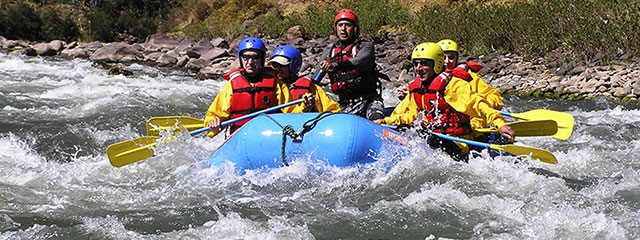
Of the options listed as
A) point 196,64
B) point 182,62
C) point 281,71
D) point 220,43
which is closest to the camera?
point 281,71

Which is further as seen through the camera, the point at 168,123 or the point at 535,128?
the point at 168,123

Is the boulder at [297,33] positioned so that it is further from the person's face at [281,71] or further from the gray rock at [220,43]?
the person's face at [281,71]

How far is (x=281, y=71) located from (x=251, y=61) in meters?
0.73

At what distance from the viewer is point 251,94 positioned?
6.14 metres

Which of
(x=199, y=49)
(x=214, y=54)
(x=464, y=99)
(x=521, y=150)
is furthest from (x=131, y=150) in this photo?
(x=199, y=49)

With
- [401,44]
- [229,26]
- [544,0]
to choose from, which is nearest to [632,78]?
[544,0]

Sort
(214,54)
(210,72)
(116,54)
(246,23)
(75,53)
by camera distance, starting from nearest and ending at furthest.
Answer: (210,72), (214,54), (116,54), (75,53), (246,23)

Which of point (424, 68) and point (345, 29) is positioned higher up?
point (345, 29)

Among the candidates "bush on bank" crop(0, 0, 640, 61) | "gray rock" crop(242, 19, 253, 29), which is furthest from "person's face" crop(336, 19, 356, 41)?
"gray rock" crop(242, 19, 253, 29)

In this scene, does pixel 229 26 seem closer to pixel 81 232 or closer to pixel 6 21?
pixel 6 21

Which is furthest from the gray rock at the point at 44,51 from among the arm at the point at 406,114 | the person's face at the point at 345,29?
the arm at the point at 406,114

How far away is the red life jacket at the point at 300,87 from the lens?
6277 millimetres

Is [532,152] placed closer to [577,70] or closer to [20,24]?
[577,70]

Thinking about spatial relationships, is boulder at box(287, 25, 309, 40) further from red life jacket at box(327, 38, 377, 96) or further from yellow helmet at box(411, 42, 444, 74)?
yellow helmet at box(411, 42, 444, 74)
